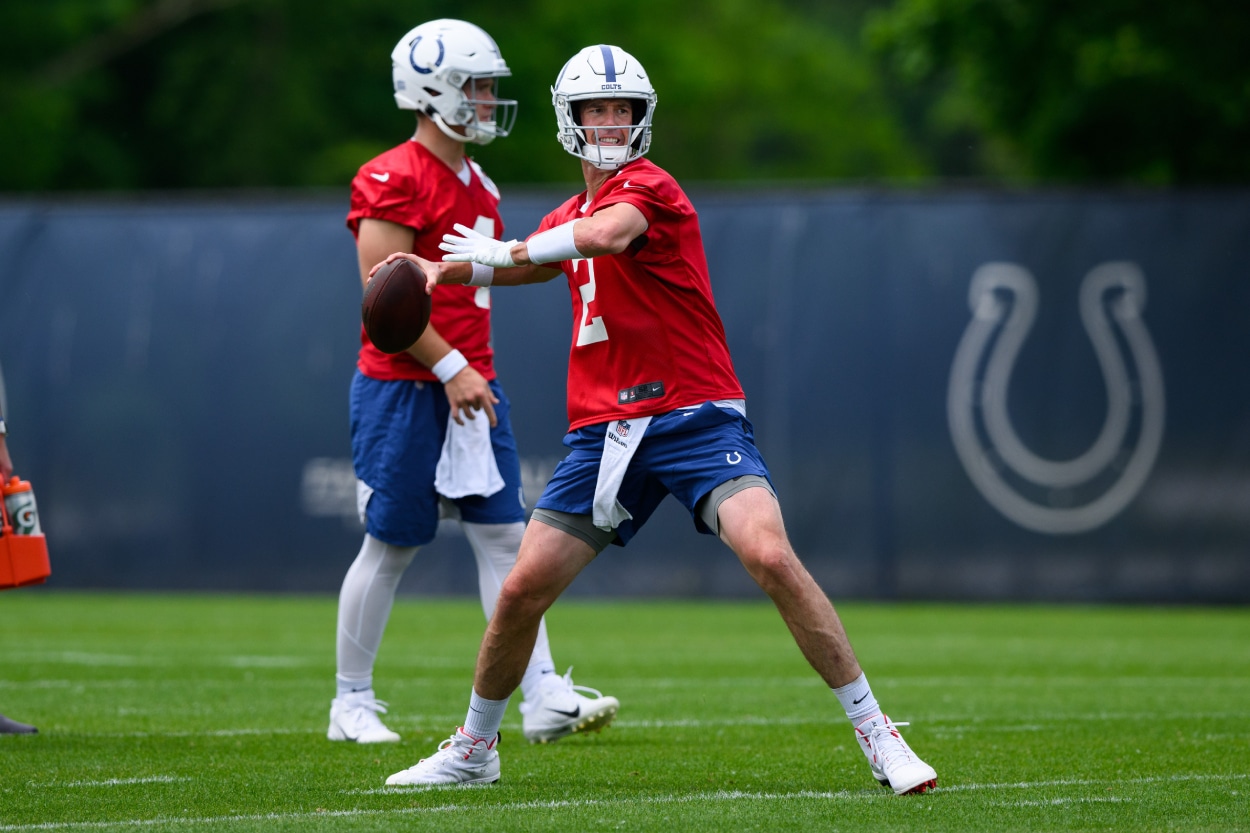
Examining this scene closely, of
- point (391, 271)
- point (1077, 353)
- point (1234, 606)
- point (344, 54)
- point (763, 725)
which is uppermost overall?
point (344, 54)

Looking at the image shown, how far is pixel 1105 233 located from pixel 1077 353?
0.89 m

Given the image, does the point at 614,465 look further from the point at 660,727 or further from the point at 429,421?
the point at 660,727

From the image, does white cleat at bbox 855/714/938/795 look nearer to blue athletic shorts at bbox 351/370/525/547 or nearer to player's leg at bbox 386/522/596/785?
player's leg at bbox 386/522/596/785

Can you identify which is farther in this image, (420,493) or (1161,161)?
(1161,161)

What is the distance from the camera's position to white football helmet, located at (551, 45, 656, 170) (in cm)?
489

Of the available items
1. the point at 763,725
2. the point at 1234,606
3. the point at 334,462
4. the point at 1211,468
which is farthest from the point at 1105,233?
the point at 763,725

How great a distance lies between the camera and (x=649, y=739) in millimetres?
5965

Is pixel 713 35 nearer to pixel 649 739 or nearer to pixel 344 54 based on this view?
pixel 344 54

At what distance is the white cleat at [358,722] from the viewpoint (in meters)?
5.84

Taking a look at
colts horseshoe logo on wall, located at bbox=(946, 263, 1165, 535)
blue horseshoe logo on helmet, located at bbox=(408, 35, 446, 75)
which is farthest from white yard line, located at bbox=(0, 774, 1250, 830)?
colts horseshoe logo on wall, located at bbox=(946, 263, 1165, 535)

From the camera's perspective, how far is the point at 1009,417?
472 inches

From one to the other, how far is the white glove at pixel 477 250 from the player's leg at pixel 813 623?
89 centimetres

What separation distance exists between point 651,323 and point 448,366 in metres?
1.16

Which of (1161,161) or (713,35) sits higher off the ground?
(713,35)
